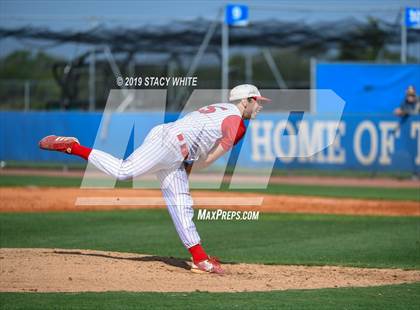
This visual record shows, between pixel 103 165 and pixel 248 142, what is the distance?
16.6 m

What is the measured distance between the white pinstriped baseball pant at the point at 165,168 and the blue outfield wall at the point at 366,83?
19.1 m

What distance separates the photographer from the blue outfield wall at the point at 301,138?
24.7m

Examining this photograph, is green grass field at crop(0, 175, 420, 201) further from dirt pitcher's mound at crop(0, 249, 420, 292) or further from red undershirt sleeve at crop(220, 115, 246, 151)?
red undershirt sleeve at crop(220, 115, 246, 151)

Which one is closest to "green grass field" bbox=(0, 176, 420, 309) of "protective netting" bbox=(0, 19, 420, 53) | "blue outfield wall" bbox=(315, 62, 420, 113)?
"blue outfield wall" bbox=(315, 62, 420, 113)

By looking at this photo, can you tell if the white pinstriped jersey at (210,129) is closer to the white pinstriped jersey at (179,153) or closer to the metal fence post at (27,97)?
the white pinstriped jersey at (179,153)

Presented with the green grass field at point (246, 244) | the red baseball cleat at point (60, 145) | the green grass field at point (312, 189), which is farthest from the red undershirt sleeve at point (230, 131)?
the green grass field at point (312, 189)

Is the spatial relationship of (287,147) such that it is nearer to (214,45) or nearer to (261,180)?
(261,180)

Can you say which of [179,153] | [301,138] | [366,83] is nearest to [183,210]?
[179,153]

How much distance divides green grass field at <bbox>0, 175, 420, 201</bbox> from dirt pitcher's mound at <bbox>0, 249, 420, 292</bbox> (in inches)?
394

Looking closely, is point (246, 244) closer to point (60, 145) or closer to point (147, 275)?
point (147, 275)

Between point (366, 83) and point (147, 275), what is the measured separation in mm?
20515

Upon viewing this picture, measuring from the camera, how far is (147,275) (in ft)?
30.8

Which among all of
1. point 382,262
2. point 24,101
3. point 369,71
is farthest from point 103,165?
point 24,101

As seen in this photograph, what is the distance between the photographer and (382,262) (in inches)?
442
